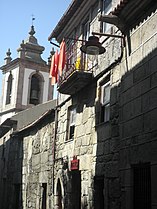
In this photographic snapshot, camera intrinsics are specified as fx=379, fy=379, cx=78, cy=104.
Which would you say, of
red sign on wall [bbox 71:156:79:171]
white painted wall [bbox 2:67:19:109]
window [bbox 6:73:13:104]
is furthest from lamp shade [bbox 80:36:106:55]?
window [bbox 6:73:13:104]

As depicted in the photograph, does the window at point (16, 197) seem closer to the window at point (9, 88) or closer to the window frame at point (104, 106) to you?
the window frame at point (104, 106)

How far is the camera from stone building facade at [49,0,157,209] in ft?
23.6

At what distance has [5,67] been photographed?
117 ft

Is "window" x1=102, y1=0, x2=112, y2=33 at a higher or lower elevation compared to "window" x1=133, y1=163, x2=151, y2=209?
higher

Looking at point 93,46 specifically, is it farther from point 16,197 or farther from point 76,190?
point 16,197

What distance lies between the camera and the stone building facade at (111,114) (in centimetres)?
718

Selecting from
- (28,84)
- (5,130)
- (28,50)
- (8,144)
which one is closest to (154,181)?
(8,144)

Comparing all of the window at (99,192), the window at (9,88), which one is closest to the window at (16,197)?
the window at (99,192)

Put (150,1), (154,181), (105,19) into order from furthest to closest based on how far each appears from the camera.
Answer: (105,19) < (150,1) < (154,181)

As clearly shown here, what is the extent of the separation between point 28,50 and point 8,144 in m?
16.3

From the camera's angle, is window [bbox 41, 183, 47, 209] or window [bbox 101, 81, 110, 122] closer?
window [bbox 101, 81, 110, 122]

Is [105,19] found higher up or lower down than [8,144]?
higher up

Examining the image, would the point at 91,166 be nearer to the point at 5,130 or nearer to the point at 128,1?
the point at 128,1

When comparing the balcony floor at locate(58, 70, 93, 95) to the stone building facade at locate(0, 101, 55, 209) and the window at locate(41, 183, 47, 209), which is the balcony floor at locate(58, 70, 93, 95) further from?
the window at locate(41, 183, 47, 209)
